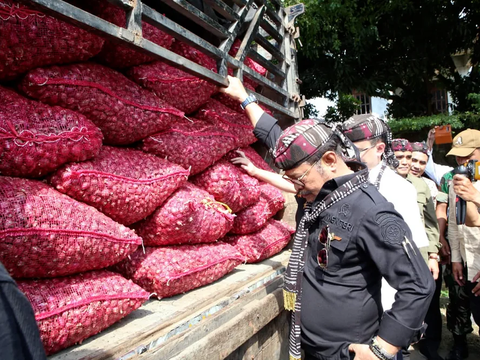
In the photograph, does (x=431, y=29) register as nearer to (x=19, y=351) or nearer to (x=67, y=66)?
(x=67, y=66)

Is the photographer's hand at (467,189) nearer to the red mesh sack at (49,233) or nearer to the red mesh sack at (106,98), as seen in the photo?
the red mesh sack at (106,98)

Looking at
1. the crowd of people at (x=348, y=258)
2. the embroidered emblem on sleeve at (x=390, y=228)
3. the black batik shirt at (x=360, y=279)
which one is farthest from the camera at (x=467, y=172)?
the embroidered emblem on sleeve at (x=390, y=228)

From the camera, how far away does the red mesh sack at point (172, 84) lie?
2.07 meters

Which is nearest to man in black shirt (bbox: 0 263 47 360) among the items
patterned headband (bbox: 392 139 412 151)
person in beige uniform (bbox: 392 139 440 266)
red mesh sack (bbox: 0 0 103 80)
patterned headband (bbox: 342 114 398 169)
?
red mesh sack (bbox: 0 0 103 80)

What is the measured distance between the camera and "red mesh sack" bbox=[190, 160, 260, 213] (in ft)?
7.93

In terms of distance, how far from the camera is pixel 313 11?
23.6 feet

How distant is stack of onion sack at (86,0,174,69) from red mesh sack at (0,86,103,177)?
43 centimetres

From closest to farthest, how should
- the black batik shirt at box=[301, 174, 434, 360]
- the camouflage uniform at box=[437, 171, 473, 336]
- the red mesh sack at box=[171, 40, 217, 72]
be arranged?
the black batik shirt at box=[301, 174, 434, 360]
the red mesh sack at box=[171, 40, 217, 72]
the camouflage uniform at box=[437, 171, 473, 336]

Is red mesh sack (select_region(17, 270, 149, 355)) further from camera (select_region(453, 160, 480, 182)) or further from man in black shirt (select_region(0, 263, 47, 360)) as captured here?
camera (select_region(453, 160, 480, 182))

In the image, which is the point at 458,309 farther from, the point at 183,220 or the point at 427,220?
the point at 183,220

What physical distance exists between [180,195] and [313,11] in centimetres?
625

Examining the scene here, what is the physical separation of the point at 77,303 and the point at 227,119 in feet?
5.26

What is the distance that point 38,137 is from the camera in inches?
56.6

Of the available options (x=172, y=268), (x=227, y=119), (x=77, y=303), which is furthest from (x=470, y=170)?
(x=77, y=303)
